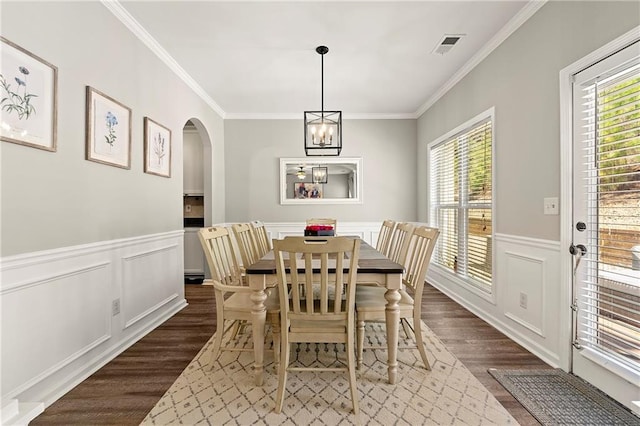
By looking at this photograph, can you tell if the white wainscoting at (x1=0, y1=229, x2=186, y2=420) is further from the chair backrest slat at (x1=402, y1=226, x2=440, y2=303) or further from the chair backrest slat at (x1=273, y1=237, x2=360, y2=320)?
the chair backrest slat at (x1=402, y1=226, x2=440, y2=303)

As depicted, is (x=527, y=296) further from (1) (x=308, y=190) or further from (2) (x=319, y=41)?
(1) (x=308, y=190)

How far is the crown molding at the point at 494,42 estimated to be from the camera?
2.47 m

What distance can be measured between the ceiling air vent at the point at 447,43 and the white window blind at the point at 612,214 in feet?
4.08

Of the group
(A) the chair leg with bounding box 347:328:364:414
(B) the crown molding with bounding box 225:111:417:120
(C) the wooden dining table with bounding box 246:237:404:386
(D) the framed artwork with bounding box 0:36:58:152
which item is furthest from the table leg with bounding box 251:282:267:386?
(B) the crown molding with bounding box 225:111:417:120

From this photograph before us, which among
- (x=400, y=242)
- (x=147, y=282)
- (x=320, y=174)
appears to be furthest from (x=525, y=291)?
(x=320, y=174)

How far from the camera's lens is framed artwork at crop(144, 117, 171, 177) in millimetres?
2986

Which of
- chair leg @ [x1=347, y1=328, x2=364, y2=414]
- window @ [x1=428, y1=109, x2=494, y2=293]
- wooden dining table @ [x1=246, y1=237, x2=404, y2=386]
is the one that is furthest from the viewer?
window @ [x1=428, y1=109, x2=494, y2=293]

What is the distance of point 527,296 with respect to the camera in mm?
2602

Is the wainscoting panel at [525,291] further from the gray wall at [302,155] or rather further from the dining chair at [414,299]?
the gray wall at [302,155]

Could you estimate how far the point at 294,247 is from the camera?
166 centimetres

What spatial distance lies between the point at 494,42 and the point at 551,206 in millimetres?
1716

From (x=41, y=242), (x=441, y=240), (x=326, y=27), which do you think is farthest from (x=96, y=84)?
(x=441, y=240)

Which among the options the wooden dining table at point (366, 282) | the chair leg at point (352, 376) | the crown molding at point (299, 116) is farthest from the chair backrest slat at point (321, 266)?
the crown molding at point (299, 116)

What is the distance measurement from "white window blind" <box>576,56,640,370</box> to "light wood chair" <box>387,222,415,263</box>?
1.20 m
